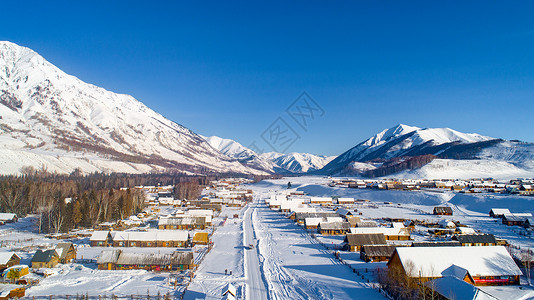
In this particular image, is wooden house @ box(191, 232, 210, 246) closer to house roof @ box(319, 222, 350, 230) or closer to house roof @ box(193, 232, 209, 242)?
house roof @ box(193, 232, 209, 242)

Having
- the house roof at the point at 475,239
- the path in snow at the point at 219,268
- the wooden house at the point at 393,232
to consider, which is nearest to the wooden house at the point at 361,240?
the wooden house at the point at 393,232

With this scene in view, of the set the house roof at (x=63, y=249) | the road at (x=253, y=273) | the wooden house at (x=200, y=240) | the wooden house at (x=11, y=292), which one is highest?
the house roof at (x=63, y=249)

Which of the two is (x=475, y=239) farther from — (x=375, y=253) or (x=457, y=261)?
(x=457, y=261)

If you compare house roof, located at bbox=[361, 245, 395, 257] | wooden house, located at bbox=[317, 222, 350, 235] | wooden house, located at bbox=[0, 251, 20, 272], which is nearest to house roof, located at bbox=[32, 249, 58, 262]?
wooden house, located at bbox=[0, 251, 20, 272]

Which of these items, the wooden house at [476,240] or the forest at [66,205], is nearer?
the wooden house at [476,240]

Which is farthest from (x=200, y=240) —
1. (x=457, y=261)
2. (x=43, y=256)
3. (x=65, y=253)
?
(x=457, y=261)

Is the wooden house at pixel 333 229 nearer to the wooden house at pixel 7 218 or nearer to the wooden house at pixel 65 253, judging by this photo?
Result: the wooden house at pixel 65 253

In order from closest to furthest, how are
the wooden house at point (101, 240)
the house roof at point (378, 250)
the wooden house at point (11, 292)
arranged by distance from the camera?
the wooden house at point (11, 292), the house roof at point (378, 250), the wooden house at point (101, 240)

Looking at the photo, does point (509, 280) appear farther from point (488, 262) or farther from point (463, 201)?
point (463, 201)
